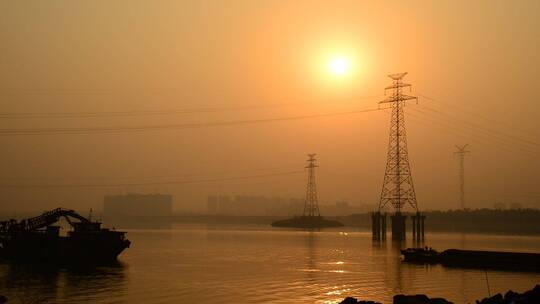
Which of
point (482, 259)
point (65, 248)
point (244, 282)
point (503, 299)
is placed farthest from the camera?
point (482, 259)

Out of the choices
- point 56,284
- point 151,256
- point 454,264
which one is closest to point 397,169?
point 454,264

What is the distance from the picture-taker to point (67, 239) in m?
68.7

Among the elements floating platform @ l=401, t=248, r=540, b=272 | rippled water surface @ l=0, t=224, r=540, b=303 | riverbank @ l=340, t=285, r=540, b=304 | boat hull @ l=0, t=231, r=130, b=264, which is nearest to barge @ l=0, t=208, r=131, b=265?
boat hull @ l=0, t=231, r=130, b=264

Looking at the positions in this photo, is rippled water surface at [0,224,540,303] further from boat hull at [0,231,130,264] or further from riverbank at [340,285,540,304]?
riverbank at [340,285,540,304]

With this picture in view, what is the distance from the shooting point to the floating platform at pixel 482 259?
66500 millimetres

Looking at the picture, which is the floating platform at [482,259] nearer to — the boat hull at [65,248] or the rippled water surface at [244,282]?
the rippled water surface at [244,282]

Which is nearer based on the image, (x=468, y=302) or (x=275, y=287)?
(x=468, y=302)

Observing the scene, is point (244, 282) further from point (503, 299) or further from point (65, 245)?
point (65, 245)

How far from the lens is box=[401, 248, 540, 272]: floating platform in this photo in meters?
66.5

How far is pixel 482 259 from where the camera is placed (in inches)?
2736

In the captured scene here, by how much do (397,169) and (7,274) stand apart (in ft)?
228

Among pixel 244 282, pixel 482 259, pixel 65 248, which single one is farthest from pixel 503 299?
pixel 65 248

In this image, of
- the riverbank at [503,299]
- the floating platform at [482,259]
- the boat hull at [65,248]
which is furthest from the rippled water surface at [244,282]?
the riverbank at [503,299]

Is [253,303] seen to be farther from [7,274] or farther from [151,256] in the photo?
[151,256]
